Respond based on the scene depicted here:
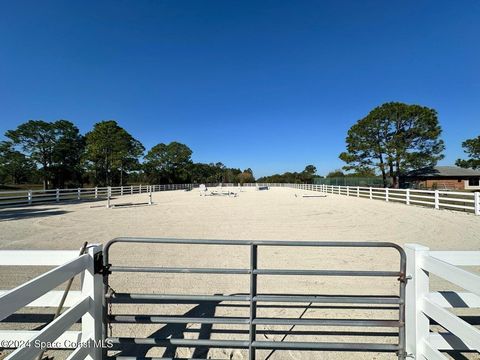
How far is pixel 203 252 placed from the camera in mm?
5934

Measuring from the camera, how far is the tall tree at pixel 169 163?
5981 cm

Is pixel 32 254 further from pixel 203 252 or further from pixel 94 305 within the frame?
pixel 203 252

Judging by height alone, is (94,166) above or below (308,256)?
above

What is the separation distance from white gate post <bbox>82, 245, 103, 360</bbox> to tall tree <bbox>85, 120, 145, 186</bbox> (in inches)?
1586

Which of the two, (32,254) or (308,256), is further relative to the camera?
(308,256)

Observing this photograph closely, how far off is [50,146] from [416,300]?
4759 cm

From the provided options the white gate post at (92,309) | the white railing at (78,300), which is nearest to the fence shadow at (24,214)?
the white railing at (78,300)

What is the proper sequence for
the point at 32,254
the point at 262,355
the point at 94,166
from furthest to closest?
the point at 94,166
the point at 262,355
the point at 32,254

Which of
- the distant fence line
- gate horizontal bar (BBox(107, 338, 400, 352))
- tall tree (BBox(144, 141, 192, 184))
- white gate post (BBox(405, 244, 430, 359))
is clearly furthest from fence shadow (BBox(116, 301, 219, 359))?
tall tree (BBox(144, 141, 192, 184))

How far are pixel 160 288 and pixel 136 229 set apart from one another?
5.14 metres

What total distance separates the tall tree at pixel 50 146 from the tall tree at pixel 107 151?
9.15 ft

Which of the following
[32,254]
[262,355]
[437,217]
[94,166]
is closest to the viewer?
[32,254]

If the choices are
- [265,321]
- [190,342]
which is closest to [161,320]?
[190,342]

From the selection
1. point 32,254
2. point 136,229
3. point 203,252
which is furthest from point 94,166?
point 32,254
